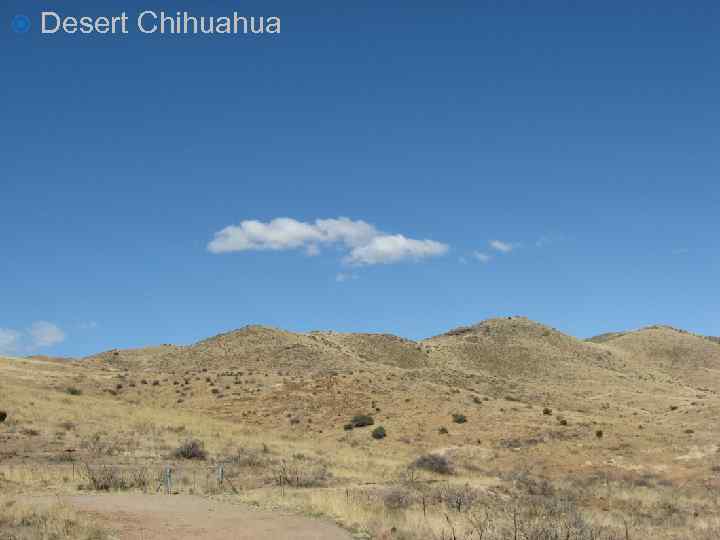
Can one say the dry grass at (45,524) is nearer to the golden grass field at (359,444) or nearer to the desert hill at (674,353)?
the golden grass field at (359,444)

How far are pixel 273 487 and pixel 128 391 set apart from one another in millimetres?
41103

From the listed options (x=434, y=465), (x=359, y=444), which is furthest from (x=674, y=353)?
(x=434, y=465)

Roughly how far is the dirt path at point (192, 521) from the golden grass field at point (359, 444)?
1001mm

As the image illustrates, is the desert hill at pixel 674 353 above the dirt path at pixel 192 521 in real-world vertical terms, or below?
above

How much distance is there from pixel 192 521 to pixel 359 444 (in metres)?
30.9

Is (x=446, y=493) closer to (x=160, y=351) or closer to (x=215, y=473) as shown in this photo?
(x=215, y=473)

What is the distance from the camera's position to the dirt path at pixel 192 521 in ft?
54.5

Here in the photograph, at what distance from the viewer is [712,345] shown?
147 m

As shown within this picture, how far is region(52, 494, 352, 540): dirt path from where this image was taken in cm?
1661

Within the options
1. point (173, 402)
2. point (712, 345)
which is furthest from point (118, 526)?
point (712, 345)

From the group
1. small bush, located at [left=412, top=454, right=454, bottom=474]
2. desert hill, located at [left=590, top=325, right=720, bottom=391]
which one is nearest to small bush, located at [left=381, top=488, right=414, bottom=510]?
small bush, located at [left=412, top=454, right=454, bottom=474]

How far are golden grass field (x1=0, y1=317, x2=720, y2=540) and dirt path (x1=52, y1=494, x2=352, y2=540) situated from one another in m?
1.00

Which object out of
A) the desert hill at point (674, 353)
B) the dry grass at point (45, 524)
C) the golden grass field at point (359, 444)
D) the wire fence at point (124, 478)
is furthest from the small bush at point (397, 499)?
the desert hill at point (674, 353)

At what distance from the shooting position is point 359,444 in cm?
4819
